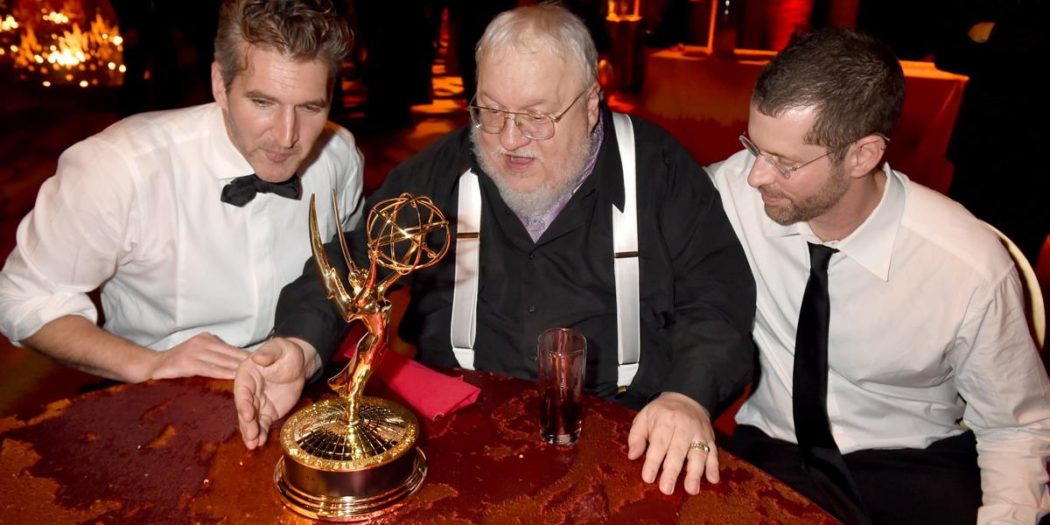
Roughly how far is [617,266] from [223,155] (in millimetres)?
1074

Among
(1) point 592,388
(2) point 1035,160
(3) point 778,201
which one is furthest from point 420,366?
(2) point 1035,160

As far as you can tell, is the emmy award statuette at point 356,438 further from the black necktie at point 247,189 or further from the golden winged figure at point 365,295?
the black necktie at point 247,189

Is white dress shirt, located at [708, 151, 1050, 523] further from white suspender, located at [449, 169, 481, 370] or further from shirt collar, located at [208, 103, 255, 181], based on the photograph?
shirt collar, located at [208, 103, 255, 181]

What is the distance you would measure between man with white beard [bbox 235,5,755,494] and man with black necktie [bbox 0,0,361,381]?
288mm

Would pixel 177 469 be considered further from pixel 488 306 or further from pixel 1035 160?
pixel 1035 160

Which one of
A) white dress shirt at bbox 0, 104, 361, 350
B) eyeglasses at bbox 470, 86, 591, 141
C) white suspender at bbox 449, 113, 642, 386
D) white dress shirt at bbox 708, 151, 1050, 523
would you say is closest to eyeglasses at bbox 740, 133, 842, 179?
white dress shirt at bbox 708, 151, 1050, 523

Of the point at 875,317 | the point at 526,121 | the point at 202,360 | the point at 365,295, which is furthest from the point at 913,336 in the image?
the point at 202,360

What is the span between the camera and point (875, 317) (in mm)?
1928

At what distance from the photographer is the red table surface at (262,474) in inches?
50.8

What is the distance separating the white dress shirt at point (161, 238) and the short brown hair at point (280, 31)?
27cm

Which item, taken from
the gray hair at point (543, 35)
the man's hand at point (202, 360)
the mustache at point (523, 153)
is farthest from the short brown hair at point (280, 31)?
the man's hand at point (202, 360)

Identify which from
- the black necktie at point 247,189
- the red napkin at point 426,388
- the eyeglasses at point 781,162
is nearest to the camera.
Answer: the red napkin at point 426,388

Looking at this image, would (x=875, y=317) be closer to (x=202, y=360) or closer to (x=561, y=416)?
(x=561, y=416)

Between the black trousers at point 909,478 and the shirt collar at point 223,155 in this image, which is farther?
the shirt collar at point 223,155
